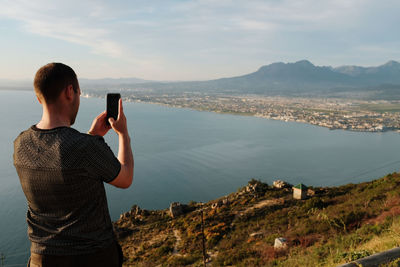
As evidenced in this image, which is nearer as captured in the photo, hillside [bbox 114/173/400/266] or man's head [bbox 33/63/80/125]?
man's head [bbox 33/63/80/125]

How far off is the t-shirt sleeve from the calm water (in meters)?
20.3

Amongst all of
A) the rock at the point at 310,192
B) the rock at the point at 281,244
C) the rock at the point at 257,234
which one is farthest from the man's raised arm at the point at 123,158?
the rock at the point at 310,192

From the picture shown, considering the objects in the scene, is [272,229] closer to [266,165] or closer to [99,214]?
[99,214]

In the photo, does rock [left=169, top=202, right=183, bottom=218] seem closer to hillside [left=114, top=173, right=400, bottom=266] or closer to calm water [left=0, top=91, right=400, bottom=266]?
hillside [left=114, top=173, right=400, bottom=266]

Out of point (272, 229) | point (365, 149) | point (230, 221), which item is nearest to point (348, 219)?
point (272, 229)

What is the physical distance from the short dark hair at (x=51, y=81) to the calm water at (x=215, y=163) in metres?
20.3

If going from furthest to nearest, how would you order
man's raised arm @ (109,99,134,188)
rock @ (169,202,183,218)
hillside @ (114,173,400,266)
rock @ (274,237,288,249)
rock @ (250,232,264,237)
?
rock @ (169,202,183,218), rock @ (250,232,264,237), rock @ (274,237,288,249), hillside @ (114,173,400,266), man's raised arm @ (109,99,134,188)

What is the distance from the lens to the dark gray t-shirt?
34.3 inches

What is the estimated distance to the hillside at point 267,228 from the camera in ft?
15.2

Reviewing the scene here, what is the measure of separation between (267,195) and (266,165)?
21028 millimetres

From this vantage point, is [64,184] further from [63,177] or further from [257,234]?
[257,234]

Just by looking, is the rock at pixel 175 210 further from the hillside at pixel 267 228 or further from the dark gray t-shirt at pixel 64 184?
the dark gray t-shirt at pixel 64 184

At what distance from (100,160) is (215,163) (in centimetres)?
3576

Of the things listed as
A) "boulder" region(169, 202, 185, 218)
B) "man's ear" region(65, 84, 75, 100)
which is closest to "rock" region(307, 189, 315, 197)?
"boulder" region(169, 202, 185, 218)
